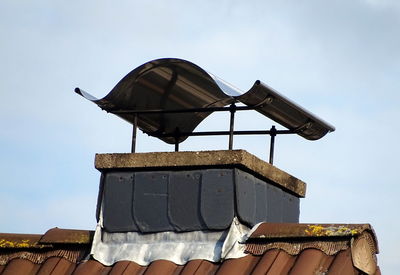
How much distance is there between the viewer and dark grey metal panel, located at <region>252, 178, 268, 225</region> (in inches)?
499

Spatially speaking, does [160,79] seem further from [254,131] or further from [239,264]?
[239,264]

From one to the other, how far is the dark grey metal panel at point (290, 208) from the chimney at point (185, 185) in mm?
10

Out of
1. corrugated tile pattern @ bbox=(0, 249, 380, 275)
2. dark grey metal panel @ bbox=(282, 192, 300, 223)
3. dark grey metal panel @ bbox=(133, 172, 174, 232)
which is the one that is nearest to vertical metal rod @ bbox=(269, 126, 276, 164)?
dark grey metal panel @ bbox=(282, 192, 300, 223)

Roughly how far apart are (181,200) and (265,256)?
3.74ft

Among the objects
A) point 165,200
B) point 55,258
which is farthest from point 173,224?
point 55,258

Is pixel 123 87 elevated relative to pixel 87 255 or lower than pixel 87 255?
elevated

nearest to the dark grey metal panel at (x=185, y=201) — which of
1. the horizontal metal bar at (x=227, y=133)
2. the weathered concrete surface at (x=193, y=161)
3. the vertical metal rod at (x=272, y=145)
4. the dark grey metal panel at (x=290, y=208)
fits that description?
the weathered concrete surface at (x=193, y=161)

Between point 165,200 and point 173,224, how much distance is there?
0.86ft

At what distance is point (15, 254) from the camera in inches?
500

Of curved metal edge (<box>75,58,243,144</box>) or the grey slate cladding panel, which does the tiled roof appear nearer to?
the grey slate cladding panel

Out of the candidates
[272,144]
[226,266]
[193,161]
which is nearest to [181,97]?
[272,144]

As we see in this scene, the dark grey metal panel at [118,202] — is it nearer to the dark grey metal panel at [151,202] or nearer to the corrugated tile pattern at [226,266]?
the dark grey metal panel at [151,202]

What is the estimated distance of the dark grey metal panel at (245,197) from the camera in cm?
1220

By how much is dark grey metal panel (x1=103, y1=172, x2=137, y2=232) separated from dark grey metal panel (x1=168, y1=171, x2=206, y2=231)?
43 centimetres
